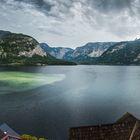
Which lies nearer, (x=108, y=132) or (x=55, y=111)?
(x=108, y=132)

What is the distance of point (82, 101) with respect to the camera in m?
107

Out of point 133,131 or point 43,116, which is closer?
point 133,131

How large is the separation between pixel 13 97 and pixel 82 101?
2727 centimetres

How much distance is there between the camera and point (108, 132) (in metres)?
42.4

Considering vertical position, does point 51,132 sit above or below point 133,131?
below

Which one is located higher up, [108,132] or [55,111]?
[108,132]

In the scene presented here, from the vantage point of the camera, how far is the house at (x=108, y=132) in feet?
136

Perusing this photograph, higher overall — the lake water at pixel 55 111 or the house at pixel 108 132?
the house at pixel 108 132

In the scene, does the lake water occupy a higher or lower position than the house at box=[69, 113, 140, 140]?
lower

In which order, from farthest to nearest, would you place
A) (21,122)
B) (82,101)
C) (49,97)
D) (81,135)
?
(49,97)
(82,101)
(21,122)
(81,135)

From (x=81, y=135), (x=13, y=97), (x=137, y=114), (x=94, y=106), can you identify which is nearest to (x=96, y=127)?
(x=81, y=135)

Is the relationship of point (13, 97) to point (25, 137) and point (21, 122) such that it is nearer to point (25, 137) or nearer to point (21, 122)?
point (21, 122)

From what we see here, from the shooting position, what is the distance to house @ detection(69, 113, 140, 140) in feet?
136

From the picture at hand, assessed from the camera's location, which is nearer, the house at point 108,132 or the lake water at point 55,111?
the house at point 108,132
